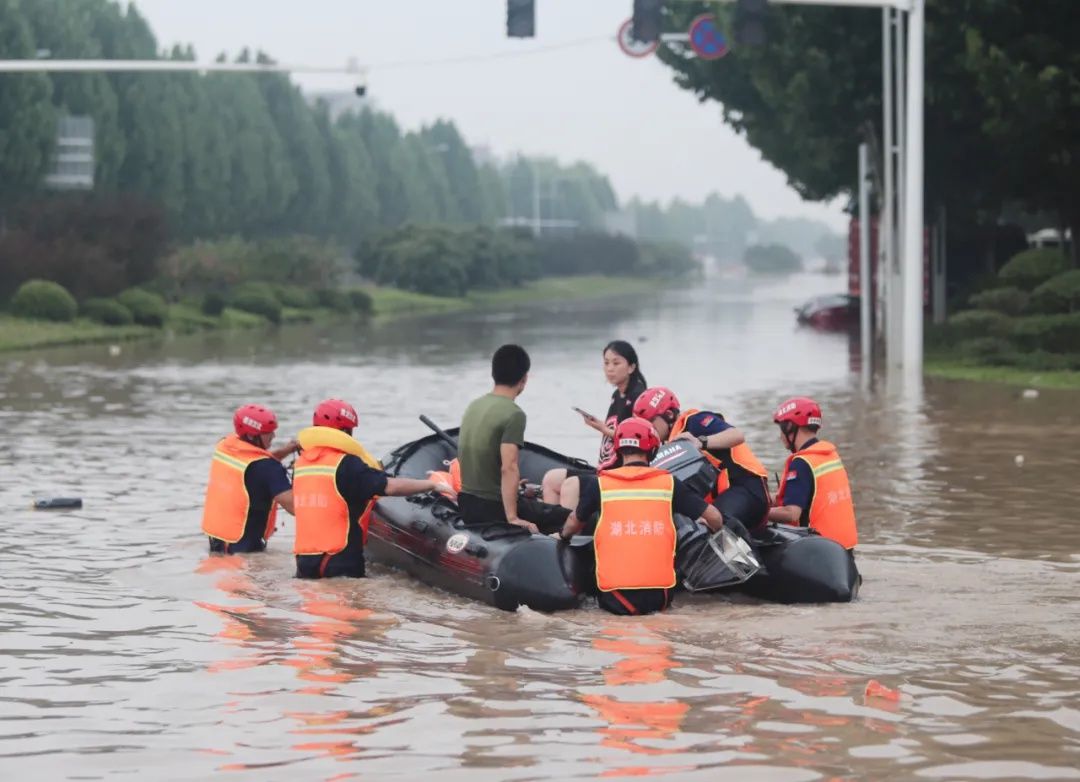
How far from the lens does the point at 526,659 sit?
10.2m

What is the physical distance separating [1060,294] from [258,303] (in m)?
38.5

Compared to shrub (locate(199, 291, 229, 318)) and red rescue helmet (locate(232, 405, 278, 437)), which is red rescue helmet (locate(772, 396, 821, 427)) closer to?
red rescue helmet (locate(232, 405, 278, 437))

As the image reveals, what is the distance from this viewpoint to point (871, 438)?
73.7ft

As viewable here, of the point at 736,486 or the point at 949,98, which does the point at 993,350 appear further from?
the point at 736,486

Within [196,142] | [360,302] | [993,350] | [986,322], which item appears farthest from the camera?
[196,142]

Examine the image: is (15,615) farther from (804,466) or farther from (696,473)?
(804,466)

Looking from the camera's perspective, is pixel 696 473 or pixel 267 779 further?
pixel 696 473

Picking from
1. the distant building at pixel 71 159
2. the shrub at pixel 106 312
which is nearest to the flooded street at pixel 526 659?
the shrub at pixel 106 312

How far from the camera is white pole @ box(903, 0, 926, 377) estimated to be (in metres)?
32.3

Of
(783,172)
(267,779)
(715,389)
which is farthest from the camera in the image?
(783,172)

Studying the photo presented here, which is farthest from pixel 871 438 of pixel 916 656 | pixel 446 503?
pixel 916 656

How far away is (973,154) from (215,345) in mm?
18945

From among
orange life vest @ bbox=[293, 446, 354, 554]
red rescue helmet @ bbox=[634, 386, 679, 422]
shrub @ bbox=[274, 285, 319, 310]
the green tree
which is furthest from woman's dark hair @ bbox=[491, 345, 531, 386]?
shrub @ bbox=[274, 285, 319, 310]

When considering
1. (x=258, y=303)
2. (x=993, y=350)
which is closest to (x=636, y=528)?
(x=993, y=350)
